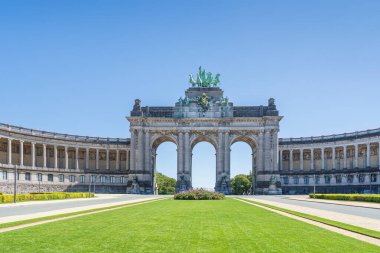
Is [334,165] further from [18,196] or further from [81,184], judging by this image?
[18,196]

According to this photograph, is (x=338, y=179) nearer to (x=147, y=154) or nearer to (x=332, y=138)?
(x=332, y=138)

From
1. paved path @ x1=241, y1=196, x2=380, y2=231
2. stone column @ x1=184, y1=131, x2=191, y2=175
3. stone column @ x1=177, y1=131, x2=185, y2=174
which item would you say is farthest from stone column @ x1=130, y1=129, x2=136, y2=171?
paved path @ x1=241, y1=196, x2=380, y2=231

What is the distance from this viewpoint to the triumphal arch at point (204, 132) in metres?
122

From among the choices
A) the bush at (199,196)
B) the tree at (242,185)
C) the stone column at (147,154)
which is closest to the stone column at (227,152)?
the stone column at (147,154)

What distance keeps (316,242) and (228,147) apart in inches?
4116

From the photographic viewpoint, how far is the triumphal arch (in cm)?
12169

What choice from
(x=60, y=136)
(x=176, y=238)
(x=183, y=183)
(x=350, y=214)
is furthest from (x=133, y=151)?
(x=176, y=238)

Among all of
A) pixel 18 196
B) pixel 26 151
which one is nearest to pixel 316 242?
pixel 18 196

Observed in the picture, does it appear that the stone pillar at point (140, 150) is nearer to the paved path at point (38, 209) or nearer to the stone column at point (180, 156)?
the stone column at point (180, 156)

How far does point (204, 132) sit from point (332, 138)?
34.3 metres

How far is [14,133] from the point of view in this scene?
10062cm

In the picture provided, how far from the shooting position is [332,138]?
121438 mm

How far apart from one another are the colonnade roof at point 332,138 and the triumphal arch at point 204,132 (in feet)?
31.4

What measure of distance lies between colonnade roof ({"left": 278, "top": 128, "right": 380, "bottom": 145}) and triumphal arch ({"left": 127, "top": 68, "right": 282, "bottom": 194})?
31.4 ft
